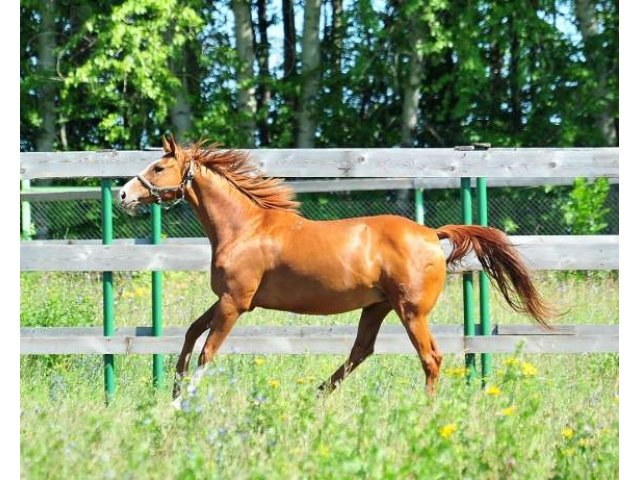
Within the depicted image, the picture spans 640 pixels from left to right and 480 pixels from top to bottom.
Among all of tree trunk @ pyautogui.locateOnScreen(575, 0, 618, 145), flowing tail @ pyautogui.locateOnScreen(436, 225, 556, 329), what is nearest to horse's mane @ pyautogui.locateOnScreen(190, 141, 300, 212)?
flowing tail @ pyautogui.locateOnScreen(436, 225, 556, 329)

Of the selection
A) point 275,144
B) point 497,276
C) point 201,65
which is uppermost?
point 201,65

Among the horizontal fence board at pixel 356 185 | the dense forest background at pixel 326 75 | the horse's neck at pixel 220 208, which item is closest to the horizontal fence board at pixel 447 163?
the horse's neck at pixel 220 208

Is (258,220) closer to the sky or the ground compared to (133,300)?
closer to the sky

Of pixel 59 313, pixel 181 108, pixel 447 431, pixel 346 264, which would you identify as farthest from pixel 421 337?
pixel 181 108

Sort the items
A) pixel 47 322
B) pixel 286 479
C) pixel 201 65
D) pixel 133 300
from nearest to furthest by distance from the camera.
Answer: pixel 286 479 → pixel 47 322 → pixel 133 300 → pixel 201 65

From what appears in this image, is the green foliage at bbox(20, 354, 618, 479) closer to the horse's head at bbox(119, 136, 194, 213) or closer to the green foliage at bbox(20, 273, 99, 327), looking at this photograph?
the horse's head at bbox(119, 136, 194, 213)

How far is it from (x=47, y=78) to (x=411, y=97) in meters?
6.25

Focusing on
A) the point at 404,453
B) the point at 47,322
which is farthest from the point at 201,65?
the point at 404,453

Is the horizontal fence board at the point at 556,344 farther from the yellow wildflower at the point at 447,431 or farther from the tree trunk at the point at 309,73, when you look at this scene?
the tree trunk at the point at 309,73

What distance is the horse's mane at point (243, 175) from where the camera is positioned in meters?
6.98

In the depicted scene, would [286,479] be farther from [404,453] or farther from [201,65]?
[201,65]

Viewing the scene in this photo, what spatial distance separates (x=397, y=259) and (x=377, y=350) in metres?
0.83

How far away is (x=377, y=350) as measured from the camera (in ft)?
22.9

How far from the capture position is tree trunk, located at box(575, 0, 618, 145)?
17.2m
